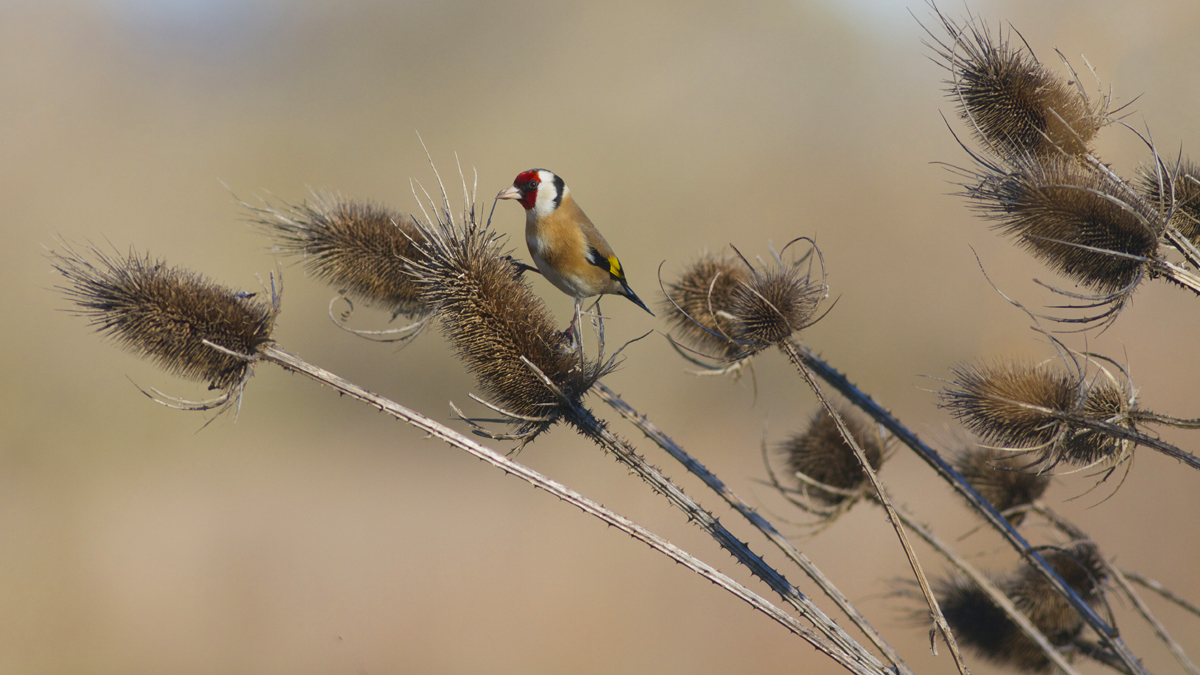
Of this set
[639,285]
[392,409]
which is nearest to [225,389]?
[392,409]

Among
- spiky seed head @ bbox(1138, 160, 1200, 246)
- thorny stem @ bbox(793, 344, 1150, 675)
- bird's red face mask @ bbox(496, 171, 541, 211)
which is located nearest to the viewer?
spiky seed head @ bbox(1138, 160, 1200, 246)

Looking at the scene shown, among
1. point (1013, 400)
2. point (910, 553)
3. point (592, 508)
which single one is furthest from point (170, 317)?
point (1013, 400)

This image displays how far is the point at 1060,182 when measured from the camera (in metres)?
2.12

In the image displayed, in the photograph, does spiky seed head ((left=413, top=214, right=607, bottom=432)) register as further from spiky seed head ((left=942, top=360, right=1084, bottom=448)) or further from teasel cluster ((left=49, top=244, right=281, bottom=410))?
spiky seed head ((left=942, top=360, right=1084, bottom=448))

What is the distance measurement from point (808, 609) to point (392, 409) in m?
1.47

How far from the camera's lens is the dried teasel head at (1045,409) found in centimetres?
214

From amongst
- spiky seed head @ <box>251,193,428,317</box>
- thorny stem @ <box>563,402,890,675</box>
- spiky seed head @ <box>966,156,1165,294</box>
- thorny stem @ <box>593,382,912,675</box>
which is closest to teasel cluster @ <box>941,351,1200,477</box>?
spiky seed head @ <box>966,156,1165,294</box>

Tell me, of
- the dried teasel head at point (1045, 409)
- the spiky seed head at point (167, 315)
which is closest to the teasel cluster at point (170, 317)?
the spiky seed head at point (167, 315)

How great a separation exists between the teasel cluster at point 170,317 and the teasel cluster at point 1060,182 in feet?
7.79

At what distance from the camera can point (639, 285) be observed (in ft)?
66.5

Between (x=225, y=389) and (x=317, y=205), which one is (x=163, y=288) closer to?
(x=225, y=389)

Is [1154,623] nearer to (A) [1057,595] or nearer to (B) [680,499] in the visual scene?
(A) [1057,595]

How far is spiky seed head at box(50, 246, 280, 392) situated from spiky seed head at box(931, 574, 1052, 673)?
3407 millimetres

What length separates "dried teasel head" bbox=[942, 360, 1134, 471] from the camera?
2141 mm
